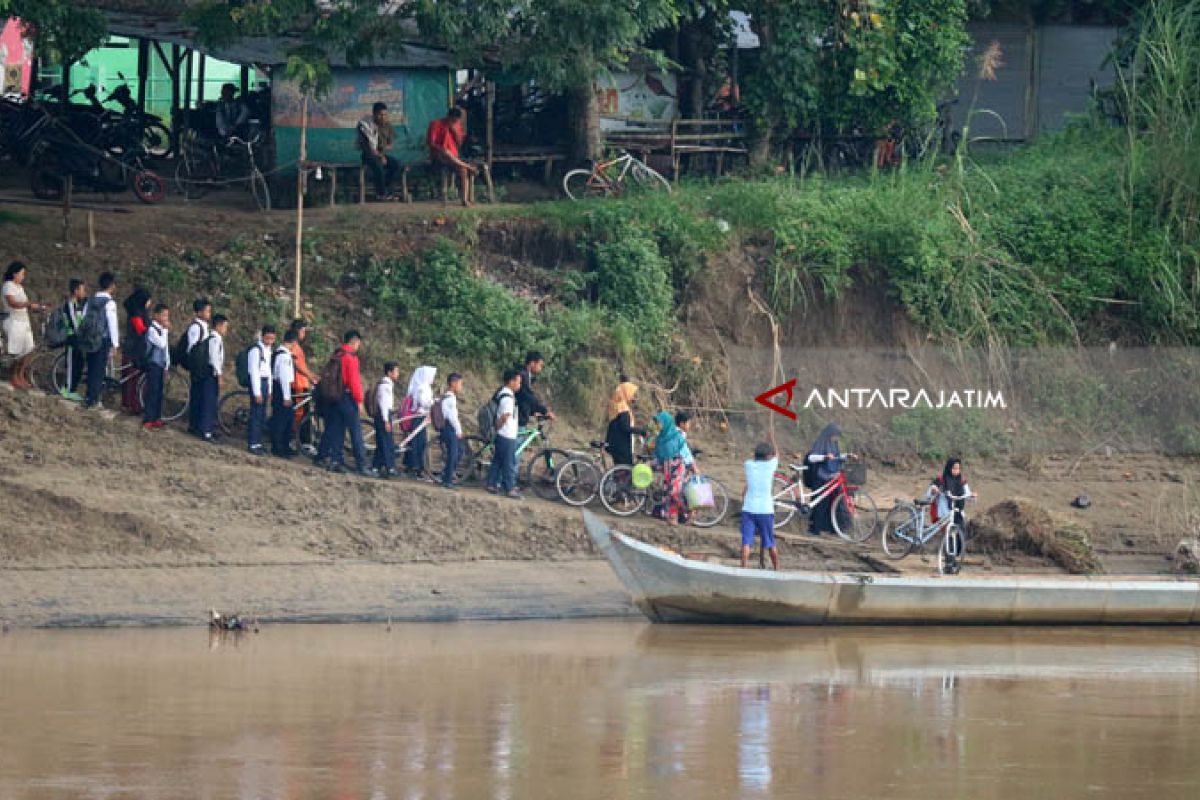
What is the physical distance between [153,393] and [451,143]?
6.72 metres

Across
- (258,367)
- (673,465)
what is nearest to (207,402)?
(258,367)

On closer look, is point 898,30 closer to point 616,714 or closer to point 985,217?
point 985,217

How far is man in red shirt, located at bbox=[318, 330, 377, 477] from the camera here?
842 inches

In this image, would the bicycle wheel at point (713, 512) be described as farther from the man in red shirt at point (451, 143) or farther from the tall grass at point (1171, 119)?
the tall grass at point (1171, 119)

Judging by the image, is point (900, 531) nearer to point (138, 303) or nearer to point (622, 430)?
point (622, 430)

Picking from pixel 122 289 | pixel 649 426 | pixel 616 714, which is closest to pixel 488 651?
pixel 616 714

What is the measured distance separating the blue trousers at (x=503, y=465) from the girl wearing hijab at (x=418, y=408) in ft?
2.51

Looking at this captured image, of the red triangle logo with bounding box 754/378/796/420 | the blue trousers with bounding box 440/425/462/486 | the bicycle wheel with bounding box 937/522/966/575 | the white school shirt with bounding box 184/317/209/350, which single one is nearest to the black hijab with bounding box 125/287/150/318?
the white school shirt with bounding box 184/317/209/350

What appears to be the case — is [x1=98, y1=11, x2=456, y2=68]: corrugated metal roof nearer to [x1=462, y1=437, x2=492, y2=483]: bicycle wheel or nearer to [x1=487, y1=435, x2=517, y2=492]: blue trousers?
[x1=462, y1=437, x2=492, y2=483]: bicycle wheel

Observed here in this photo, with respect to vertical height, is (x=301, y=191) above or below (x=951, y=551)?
above

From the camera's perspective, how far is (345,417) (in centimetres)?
2156

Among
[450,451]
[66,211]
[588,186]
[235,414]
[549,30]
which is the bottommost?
[450,451]

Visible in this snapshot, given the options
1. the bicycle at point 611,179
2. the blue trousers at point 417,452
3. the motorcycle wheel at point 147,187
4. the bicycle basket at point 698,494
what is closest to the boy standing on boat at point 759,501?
the bicycle basket at point 698,494

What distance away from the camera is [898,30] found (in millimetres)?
28141
